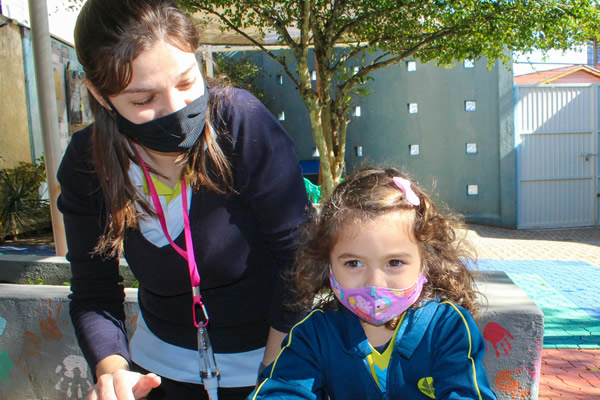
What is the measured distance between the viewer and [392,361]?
1444mm

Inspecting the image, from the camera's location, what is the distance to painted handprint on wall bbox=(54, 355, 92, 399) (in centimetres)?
311

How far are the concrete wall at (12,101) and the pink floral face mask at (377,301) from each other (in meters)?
9.17

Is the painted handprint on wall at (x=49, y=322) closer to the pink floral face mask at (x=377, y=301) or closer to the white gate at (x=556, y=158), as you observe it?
the pink floral face mask at (x=377, y=301)

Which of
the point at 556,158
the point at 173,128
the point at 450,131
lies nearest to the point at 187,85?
the point at 173,128

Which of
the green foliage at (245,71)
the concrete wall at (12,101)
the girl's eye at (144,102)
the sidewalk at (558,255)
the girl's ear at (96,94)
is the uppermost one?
the green foliage at (245,71)

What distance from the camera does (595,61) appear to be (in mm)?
36875

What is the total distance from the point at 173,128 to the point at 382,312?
75 cm

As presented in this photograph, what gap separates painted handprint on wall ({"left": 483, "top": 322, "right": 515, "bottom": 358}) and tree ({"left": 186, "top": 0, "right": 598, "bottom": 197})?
5314 mm

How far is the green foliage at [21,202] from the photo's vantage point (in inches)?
327

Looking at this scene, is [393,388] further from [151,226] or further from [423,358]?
[151,226]

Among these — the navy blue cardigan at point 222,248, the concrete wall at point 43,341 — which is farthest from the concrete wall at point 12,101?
the navy blue cardigan at point 222,248

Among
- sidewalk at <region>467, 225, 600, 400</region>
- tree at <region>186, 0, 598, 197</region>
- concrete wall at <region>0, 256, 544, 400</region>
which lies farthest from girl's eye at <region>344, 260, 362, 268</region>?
tree at <region>186, 0, 598, 197</region>

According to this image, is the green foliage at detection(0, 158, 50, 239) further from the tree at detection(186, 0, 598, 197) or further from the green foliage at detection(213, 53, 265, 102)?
the green foliage at detection(213, 53, 265, 102)

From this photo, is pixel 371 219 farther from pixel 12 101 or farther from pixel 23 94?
pixel 23 94
